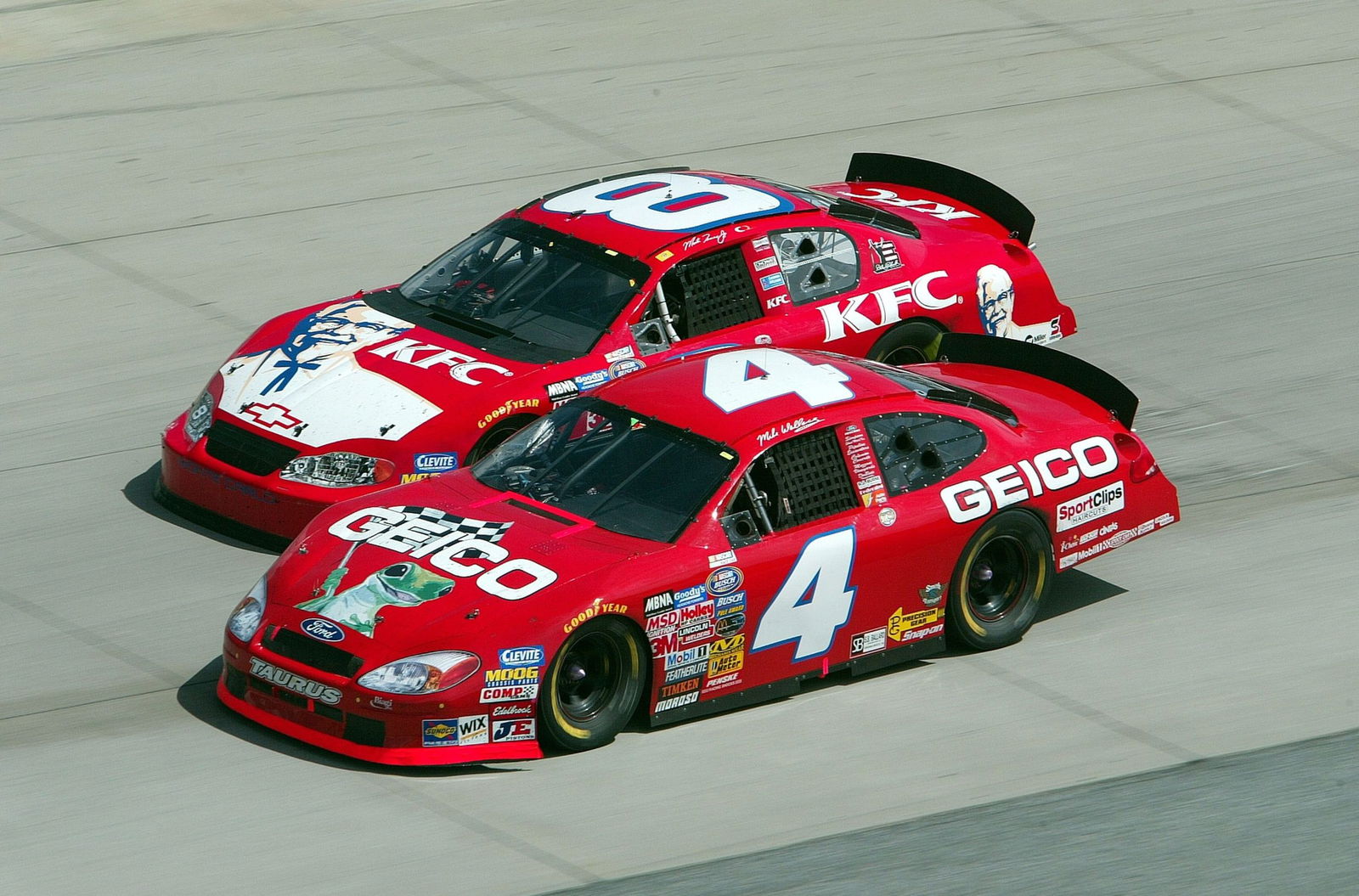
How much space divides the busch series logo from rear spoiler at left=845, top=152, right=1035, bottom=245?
3254mm

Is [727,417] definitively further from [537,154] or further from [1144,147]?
[1144,147]

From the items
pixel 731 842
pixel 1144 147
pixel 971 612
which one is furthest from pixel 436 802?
pixel 1144 147

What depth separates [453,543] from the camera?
797 centimetres

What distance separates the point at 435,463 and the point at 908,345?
10.3 ft

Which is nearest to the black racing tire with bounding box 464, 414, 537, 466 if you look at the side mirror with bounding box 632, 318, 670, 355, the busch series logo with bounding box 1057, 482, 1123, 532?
the side mirror with bounding box 632, 318, 670, 355

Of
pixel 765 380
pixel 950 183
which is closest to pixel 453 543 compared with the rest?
pixel 765 380

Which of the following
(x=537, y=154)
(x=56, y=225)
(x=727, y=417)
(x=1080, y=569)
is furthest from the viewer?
(x=537, y=154)

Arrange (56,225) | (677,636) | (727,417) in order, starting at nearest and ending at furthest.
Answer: (677,636) → (727,417) → (56,225)

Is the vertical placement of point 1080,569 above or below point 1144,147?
below

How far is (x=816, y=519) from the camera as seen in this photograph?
8320 millimetres

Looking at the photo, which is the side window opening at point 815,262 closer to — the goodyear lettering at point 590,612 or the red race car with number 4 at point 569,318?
the red race car with number 4 at point 569,318

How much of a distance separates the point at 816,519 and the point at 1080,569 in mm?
2252

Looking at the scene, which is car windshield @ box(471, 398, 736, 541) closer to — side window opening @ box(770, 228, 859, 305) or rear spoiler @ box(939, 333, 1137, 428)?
rear spoiler @ box(939, 333, 1137, 428)

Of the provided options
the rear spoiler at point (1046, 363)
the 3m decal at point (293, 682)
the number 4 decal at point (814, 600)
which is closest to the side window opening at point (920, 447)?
the number 4 decal at point (814, 600)
